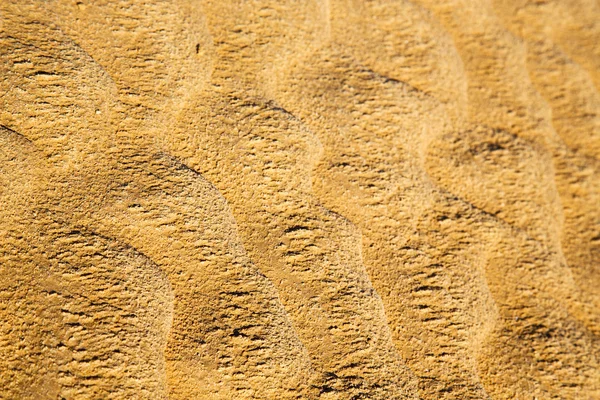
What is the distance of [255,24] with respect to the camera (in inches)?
47.8

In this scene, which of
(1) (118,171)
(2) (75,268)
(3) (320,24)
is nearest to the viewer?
(2) (75,268)

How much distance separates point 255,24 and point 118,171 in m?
0.42

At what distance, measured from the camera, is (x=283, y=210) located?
99 centimetres

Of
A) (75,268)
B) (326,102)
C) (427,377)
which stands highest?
(326,102)

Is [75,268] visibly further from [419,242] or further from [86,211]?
[419,242]

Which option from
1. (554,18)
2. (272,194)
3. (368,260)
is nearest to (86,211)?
(272,194)

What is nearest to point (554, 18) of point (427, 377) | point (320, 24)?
point (320, 24)

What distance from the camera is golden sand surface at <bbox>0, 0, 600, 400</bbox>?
0.83 meters

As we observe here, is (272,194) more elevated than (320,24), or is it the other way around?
(320,24)

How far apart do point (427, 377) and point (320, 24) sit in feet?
2.20

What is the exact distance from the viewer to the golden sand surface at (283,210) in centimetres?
83

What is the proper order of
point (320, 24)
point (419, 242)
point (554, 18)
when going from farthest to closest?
point (554, 18), point (320, 24), point (419, 242)

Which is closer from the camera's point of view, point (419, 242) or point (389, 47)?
point (419, 242)

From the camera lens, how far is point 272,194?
3.28ft
